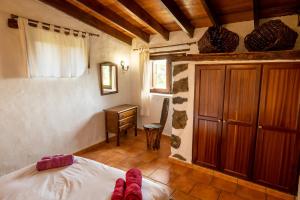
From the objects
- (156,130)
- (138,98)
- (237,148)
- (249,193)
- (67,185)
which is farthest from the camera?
(138,98)

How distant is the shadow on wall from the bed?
1723mm

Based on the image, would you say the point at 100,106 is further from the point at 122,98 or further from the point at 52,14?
the point at 52,14

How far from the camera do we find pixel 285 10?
8.54 feet

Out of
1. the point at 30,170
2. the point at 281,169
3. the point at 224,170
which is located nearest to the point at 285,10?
the point at 281,169

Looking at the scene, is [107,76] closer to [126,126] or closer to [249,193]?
[126,126]

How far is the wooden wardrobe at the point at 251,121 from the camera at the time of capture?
2.18 m

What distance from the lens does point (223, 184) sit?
8.42 ft

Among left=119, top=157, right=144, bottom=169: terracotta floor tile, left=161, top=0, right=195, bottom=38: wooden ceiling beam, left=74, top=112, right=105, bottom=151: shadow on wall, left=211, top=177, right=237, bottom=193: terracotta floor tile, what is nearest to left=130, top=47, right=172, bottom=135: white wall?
left=74, top=112, right=105, bottom=151: shadow on wall

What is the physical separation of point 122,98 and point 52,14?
7.35 ft

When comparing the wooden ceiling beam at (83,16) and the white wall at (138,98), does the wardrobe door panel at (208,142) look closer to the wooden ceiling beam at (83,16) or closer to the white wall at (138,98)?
the white wall at (138,98)

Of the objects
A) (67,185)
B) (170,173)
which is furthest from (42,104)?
(170,173)

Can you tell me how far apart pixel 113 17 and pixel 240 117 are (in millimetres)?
2657

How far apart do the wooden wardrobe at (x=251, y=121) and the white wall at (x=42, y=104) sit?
2089mm

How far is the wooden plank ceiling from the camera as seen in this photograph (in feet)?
8.52
